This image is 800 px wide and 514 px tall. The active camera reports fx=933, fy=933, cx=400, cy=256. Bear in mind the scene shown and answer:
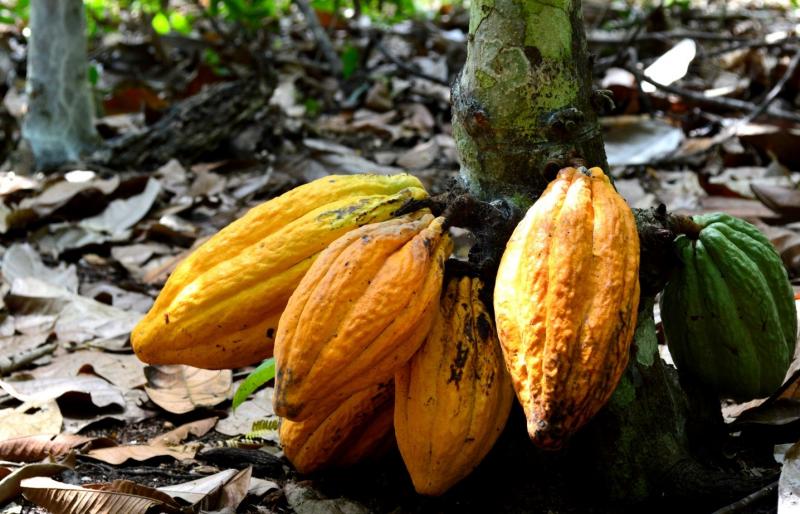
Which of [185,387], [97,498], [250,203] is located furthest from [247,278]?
[250,203]

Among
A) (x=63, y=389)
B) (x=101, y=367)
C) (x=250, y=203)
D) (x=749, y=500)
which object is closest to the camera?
(x=749, y=500)

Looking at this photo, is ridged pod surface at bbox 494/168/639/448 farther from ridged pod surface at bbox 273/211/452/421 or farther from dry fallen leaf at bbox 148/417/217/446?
dry fallen leaf at bbox 148/417/217/446

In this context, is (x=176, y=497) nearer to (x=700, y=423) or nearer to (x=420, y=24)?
(x=700, y=423)

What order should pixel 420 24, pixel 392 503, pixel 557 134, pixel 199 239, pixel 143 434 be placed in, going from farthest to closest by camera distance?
pixel 420 24, pixel 199 239, pixel 143 434, pixel 392 503, pixel 557 134

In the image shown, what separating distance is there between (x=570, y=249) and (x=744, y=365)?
24.7 inches

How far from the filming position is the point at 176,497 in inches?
72.2

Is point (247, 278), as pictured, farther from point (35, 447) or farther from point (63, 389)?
point (63, 389)

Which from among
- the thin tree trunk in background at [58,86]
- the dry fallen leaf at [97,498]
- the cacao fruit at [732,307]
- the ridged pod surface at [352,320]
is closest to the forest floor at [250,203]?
the dry fallen leaf at [97,498]

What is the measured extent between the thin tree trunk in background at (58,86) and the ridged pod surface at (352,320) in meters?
3.12

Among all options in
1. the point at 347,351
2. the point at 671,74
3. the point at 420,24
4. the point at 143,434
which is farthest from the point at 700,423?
the point at 420,24

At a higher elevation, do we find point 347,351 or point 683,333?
point 347,351

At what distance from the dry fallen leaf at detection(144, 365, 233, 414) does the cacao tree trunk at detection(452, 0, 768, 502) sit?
1049 mm

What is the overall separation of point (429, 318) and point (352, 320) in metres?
0.15

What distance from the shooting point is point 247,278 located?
1690 mm
